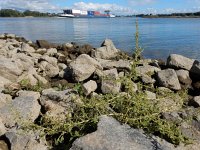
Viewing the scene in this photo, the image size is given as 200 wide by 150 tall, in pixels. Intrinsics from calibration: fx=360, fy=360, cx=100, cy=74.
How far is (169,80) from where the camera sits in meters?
9.93

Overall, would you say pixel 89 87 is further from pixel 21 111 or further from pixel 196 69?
pixel 196 69

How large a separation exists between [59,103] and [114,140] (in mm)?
2050

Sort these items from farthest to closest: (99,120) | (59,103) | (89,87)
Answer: (89,87), (59,103), (99,120)

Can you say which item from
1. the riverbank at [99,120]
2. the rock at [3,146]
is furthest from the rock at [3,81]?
the rock at [3,146]

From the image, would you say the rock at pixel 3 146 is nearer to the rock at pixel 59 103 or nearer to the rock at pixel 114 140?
the rock at pixel 59 103

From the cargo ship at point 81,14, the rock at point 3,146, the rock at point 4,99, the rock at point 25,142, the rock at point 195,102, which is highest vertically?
the rock at point 4,99

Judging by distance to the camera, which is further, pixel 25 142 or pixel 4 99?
pixel 4 99

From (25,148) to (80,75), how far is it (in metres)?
4.32

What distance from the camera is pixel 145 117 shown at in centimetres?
570

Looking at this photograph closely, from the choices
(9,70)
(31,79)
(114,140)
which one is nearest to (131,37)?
(9,70)

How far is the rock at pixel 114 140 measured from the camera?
513 centimetres

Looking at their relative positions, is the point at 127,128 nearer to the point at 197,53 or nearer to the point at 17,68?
the point at 17,68

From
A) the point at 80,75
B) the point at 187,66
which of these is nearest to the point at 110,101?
the point at 80,75

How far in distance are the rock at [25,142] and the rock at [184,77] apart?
6.01m
